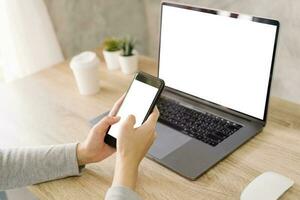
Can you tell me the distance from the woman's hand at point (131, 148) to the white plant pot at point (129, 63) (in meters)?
0.53

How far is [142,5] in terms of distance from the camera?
1780 mm

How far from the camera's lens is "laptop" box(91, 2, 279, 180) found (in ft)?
2.79

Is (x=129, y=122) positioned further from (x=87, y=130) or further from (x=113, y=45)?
(x=113, y=45)

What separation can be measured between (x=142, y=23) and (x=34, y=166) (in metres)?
1.14

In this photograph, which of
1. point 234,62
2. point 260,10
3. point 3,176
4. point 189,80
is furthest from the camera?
point 260,10

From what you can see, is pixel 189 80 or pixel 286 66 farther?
pixel 286 66

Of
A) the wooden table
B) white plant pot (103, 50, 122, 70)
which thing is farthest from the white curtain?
white plant pot (103, 50, 122, 70)

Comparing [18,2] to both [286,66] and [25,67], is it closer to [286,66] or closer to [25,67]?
[25,67]

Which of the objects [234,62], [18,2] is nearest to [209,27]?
[234,62]

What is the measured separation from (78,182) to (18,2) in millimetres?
863

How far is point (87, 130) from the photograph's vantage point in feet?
3.29

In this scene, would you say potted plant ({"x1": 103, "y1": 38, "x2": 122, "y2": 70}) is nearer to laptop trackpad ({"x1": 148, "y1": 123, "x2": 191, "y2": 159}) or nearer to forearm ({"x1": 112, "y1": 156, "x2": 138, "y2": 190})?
laptop trackpad ({"x1": 148, "y1": 123, "x2": 191, "y2": 159})

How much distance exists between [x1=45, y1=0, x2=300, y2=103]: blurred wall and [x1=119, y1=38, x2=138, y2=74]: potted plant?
1.22ft

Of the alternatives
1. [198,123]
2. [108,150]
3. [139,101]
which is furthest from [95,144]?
[198,123]
